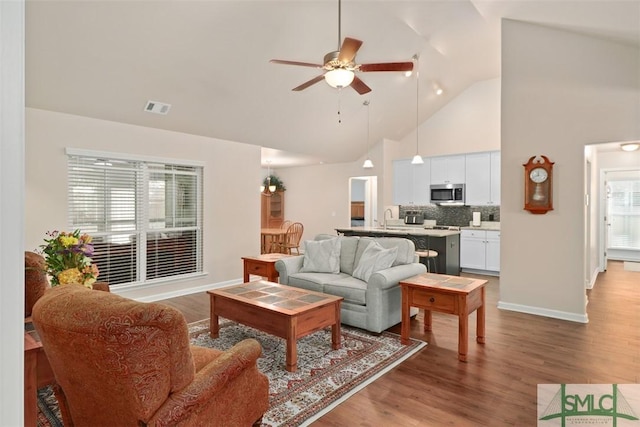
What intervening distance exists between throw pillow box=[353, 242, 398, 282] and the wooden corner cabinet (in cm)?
656

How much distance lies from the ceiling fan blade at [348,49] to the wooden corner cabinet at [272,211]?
25.2ft

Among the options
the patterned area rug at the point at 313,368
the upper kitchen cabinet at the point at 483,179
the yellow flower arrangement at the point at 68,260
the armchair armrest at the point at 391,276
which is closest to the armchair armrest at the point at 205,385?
the patterned area rug at the point at 313,368

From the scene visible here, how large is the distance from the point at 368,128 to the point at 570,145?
3.82 metres

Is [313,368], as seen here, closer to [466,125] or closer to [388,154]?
[388,154]

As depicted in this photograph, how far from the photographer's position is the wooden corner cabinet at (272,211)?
10.6 m

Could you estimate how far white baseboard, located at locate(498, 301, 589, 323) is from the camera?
433cm

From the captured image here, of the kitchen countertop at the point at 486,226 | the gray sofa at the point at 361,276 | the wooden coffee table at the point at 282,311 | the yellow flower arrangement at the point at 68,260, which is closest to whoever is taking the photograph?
the yellow flower arrangement at the point at 68,260

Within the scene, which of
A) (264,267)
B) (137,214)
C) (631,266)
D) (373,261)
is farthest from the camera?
(631,266)

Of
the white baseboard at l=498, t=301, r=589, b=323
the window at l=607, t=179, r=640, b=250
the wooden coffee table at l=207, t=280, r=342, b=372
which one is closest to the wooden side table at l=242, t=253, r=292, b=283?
the wooden coffee table at l=207, t=280, r=342, b=372

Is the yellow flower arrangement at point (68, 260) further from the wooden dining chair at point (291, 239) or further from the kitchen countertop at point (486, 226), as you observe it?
the kitchen countertop at point (486, 226)

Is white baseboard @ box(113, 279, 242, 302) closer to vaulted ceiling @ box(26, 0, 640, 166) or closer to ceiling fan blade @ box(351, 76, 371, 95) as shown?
vaulted ceiling @ box(26, 0, 640, 166)

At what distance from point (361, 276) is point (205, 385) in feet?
8.87

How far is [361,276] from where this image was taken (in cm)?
415

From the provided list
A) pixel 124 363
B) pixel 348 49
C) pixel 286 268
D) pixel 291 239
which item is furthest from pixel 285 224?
pixel 124 363
